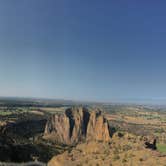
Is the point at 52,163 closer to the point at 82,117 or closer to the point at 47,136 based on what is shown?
the point at 47,136

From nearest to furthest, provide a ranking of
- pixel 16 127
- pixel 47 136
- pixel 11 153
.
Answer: pixel 11 153
pixel 16 127
pixel 47 136

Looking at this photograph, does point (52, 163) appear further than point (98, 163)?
Yes

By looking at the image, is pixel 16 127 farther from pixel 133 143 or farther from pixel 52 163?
pixel 133 143

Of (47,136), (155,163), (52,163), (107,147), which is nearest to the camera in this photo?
(155,163)

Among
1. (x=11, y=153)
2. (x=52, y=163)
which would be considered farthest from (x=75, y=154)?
(x=11, y=153)

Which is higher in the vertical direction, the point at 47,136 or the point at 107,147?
the point at 107,147

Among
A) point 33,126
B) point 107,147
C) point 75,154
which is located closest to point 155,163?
point 107,147
